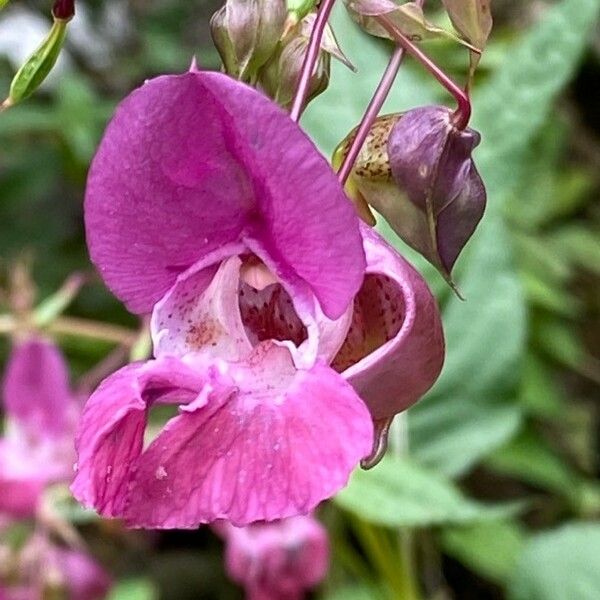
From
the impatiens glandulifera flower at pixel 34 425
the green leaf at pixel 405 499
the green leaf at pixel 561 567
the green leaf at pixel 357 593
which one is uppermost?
the green leaf at pixel 405 499

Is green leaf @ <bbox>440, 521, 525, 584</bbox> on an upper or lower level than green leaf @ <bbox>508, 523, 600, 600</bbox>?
lower

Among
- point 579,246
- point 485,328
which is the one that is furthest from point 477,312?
point 579,246

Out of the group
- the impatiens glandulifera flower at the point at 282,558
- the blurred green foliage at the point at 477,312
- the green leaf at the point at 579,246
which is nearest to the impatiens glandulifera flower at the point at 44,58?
the blurred green foliage at the point at 477,312

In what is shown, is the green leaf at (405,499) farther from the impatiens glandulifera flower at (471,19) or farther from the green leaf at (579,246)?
the green leaf at (579,246)

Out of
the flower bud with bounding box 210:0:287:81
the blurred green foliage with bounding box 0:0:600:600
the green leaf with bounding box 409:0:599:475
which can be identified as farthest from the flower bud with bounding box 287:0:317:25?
the green leaf with bounding box 409:0:599:475

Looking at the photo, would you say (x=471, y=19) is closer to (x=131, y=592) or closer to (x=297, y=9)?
(x=297, y=9)

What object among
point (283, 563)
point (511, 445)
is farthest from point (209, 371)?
point (511, 445)

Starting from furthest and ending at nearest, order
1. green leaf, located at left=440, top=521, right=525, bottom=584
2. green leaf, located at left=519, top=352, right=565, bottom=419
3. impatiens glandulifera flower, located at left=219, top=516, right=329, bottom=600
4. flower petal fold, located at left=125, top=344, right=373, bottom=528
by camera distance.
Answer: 1. green leaf, located at left=519, top=352, right=565, bottom=419
2. green leaf, located at left=440, top=521, right=525, bottom=584
3. impatiens glandulifera flower, located at left=219, top=516, right=329, bottom=600
4. flower petal fold, located at left=125, top=344, right=373, bottom=528

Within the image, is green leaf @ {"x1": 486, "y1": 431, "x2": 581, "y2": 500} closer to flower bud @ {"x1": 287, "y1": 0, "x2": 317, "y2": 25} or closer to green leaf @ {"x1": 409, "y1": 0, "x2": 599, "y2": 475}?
green leaf @ {"x1": 409, "y1": 0, "x2": 599, "y2": 475}
